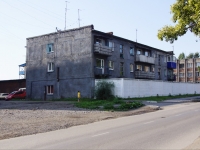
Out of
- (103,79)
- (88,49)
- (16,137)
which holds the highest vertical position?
(88,49)

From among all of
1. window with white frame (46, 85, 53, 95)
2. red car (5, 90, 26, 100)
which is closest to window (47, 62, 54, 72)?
window with white frame (46, 85, 53, 95)

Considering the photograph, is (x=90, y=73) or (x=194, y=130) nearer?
(x=194, y=130)

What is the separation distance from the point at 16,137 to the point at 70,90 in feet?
88.1

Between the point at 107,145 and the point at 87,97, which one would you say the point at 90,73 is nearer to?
the point at 87,97

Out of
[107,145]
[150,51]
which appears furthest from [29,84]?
[107,145]

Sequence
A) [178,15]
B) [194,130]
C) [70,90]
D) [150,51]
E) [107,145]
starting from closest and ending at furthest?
[178,15] < [107,145] < [194,130] < [70,90] < [150,51]

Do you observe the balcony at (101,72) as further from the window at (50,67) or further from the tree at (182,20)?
the tree at (182,20)

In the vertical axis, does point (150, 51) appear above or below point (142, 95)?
above

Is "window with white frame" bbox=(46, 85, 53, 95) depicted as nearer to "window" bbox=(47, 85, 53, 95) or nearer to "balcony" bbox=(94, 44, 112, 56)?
"window" bbox=(47, 85, 53, 95)

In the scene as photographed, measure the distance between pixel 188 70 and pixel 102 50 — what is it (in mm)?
64437

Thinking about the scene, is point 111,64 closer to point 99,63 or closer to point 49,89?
point 99,63

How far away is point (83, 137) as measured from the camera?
32.8ft

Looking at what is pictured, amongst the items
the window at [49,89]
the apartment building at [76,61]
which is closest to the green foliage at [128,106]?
the apartment building at [76,61]

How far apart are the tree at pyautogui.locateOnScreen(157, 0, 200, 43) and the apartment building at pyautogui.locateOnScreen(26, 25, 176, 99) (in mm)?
27463
